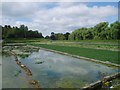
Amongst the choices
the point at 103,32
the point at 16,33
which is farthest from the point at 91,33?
the point at 16,33

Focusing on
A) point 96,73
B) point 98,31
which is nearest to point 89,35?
point 98,31

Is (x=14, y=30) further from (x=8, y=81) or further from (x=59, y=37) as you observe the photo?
(x=8, y=81)

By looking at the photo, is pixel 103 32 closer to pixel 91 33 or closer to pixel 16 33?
pixel 91 33

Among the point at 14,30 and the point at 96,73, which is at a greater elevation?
the point at 14,30

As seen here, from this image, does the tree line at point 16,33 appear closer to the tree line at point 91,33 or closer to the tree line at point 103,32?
the tree line at point 91,33

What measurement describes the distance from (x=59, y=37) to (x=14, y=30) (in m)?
26.0

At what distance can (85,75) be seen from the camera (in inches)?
637

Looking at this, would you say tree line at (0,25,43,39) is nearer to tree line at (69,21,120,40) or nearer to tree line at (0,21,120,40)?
tree line at (0,21,120,40)

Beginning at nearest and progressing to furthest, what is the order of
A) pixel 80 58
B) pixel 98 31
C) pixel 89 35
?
pixel 80 58 → pixel 98 31 → pixel 89 35

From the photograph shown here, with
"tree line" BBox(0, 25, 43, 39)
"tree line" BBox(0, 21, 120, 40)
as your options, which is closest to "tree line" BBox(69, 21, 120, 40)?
"tree line" BBox(0, 21, 120, 40)

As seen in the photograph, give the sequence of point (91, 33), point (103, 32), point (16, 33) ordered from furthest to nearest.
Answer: point (16, 33) < point (91, 33) < point (103, 32)

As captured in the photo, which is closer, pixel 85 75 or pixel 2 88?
pixel 2 88

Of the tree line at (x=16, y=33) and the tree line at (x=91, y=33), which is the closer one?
the tree line at (x=91, y=33)

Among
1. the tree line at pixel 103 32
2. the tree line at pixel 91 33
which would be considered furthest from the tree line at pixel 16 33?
the tree line at pixel 103 32
